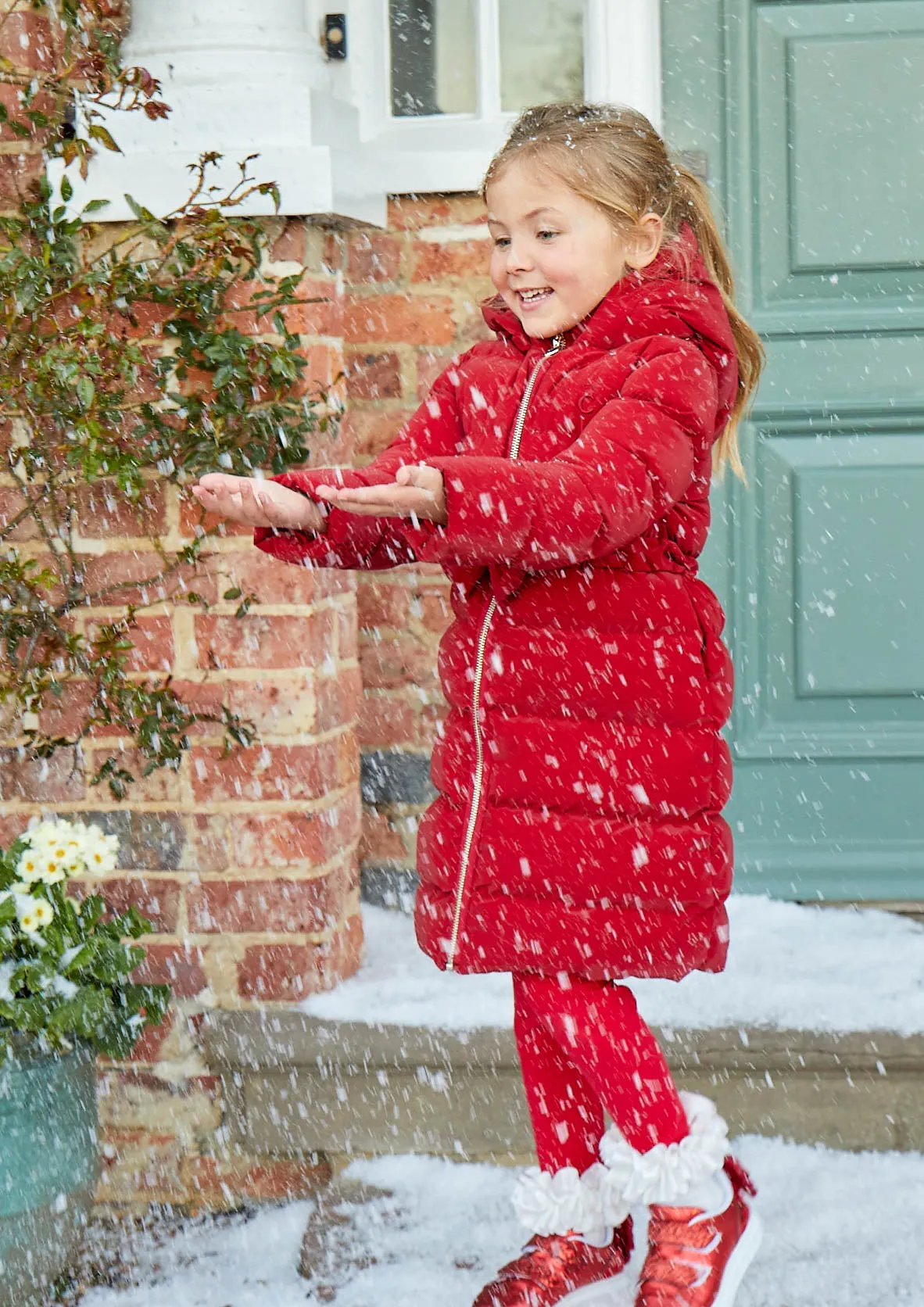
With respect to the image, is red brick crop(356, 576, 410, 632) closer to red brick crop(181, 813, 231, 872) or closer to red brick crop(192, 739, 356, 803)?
red brick crop(192, 739, 356, 803)

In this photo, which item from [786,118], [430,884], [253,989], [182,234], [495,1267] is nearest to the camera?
[430,884]

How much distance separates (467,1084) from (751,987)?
0.57 metres

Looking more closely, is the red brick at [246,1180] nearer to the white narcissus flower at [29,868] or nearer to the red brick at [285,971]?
the red brick at [285,971]

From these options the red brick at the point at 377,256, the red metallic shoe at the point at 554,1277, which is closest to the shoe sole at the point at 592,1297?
the red metallic shoe at the point at 554,1277

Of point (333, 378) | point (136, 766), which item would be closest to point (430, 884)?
point (136, 766)

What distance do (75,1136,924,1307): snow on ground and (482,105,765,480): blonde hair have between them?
4.25ft

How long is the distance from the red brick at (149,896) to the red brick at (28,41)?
1493 millimetres

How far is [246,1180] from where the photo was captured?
2.86 meters

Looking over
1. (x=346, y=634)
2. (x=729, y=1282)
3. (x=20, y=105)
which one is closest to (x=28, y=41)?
(x=20, y=105)

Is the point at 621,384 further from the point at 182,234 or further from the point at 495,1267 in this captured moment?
the point at 495,1267

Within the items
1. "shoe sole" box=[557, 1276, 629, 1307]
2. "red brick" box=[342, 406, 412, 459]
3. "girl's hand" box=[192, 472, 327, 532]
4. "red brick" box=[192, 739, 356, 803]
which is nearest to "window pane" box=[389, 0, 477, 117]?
"red brick" box=[342, 406, 412, 459]

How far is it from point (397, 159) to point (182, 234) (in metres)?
0.54

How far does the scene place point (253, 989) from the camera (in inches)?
111

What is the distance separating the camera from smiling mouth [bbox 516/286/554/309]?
2.04m
